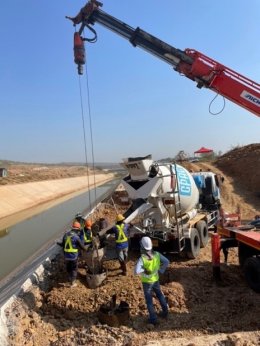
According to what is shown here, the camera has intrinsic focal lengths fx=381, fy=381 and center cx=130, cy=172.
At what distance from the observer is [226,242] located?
32.0ft

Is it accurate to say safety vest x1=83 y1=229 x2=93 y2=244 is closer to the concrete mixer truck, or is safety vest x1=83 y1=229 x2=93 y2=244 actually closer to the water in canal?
the concrete mixer truck

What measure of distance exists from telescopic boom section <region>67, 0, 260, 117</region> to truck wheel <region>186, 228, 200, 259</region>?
3.95m

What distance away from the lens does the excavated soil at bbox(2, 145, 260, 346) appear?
6527mm

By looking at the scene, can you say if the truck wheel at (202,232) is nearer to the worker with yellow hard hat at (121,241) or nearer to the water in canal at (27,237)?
the worker with yellow hard hat at (121,241)

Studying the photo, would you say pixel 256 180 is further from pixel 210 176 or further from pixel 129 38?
pixel 129 38

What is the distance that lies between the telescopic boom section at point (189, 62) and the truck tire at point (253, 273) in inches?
161

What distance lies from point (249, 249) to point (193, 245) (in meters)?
2.20

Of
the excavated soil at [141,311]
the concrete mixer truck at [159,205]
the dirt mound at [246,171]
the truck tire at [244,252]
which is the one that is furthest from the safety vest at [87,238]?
the dirt mound at [246,171]

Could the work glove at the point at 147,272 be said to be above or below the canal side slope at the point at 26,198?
above

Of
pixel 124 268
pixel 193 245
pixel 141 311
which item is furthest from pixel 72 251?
pixel 193 245

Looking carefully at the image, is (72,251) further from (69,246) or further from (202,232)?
(202,232)

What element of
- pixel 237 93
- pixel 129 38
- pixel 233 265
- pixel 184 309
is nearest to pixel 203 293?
pixel 184 309

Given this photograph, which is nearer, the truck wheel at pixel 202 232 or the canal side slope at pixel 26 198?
the truck wheel at pixel 202 232

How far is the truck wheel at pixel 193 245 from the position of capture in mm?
11055
